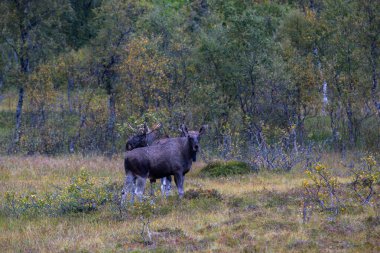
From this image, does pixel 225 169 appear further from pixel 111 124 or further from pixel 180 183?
pixel 111 124

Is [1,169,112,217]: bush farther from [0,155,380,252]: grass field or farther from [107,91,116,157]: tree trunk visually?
[107,91,116,157]: tree trunk

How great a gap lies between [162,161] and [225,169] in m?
6.06

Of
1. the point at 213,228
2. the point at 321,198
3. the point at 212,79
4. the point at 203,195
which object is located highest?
the point at 212,79

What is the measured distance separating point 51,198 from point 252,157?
10583 mm

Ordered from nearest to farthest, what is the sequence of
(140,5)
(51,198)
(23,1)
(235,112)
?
(51,198)
(235,112)
(23,1)
(140,5)

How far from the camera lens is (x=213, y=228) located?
13.5 metres

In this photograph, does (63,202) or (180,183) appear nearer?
(63,202)

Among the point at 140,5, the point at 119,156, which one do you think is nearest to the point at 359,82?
the point at 119,156

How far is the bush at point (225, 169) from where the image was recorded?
2275 centimetres

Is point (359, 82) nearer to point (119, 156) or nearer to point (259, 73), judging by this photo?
point (259, 73)

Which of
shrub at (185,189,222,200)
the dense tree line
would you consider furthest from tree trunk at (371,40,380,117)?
shrub at (185,189,222,200)

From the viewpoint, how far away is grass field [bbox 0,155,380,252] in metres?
12.0

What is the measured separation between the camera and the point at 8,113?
1730 inches

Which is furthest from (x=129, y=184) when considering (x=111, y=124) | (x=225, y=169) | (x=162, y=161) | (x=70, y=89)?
(x=70, y=89)
